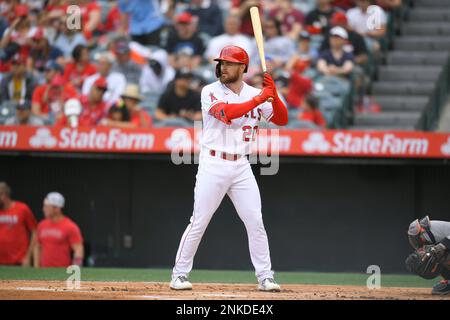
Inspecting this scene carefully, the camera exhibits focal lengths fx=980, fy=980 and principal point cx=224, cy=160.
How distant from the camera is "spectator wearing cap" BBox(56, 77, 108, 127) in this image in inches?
468

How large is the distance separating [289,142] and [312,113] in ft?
2.76

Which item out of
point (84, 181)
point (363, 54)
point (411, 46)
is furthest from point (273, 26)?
point (84, 181)

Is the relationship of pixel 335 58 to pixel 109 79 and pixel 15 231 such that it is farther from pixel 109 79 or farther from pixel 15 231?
pixel 15 231

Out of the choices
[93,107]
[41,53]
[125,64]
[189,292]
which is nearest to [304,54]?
[125,64]

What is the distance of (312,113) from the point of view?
1152 centimetres

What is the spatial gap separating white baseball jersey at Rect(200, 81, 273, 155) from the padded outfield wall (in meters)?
3.90

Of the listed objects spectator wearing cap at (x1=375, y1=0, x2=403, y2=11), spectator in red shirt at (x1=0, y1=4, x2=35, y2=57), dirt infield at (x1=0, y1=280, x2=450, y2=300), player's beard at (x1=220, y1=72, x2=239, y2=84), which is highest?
spectator wearing cap at (x1=375, y1=0, x2=403, y2=11)

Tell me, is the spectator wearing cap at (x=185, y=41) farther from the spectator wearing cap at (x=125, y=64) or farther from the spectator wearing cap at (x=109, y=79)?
the spectator wearing cap at (x=109, y=79)

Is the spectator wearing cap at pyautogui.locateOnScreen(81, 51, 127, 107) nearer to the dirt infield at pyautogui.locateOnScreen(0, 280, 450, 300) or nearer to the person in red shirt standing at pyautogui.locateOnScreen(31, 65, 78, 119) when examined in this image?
the person in red shirt standing at pyautogui.locateOnScreen(31, 65, 78, 119)

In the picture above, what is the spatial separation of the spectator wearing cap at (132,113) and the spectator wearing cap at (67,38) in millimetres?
2050

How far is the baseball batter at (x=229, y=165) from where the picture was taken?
7211mm

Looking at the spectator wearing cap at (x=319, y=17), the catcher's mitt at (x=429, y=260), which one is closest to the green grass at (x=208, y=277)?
the catcher's mitt at (x=429, y=260)

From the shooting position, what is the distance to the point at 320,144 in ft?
35.4

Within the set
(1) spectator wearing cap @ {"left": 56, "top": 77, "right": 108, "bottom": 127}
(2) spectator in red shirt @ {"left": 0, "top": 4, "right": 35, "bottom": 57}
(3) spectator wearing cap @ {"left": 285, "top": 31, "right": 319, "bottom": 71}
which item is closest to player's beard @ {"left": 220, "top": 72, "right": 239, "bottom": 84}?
(1) spectator wearing cap @ {"left": 56, "top": 77, "right": 108, "bottom": 127}
